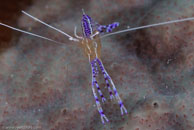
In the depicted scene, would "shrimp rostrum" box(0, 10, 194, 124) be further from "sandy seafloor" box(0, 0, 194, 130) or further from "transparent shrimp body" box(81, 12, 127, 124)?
"sandy seafloor" box(0, 0, 194, 130)

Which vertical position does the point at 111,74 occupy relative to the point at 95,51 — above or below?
below

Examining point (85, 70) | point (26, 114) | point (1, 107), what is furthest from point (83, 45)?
point (1, 107)

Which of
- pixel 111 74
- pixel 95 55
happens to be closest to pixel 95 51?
pixel 95 55

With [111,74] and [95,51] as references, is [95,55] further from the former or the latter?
[111,74]

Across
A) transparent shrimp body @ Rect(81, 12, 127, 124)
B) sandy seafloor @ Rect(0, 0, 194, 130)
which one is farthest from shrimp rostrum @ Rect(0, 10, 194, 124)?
sandy seafloor @ Rect(0, 0, 194, 130)

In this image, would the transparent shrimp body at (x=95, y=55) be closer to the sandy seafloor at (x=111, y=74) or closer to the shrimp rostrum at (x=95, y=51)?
the shrimp rostrum at (x=95, y=51)

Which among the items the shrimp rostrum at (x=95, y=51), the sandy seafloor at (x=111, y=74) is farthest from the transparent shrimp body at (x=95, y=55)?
the sandy seafloor at (x=111, y=74)

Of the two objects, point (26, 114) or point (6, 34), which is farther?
point (6, 34)

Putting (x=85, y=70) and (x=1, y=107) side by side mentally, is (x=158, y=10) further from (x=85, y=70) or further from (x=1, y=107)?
(x=1, y=107)
